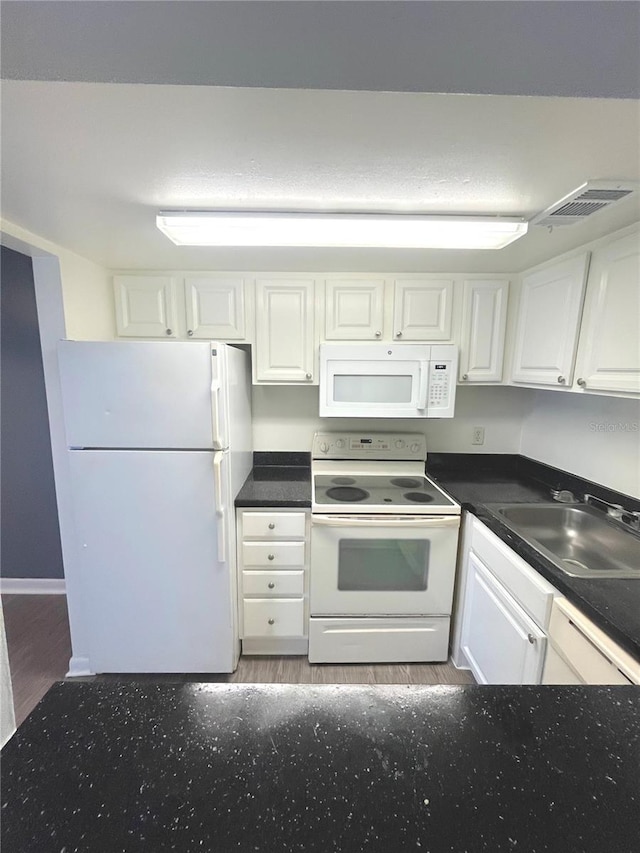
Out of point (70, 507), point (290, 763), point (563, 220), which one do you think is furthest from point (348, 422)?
point (290, 763)

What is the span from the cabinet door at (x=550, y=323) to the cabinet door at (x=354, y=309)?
2.62 feet

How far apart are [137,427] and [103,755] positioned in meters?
1.34

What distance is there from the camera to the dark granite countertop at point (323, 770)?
0.40 meters

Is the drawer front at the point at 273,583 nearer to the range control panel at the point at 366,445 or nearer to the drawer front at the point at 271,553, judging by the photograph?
the drawer front at the point at 271,553

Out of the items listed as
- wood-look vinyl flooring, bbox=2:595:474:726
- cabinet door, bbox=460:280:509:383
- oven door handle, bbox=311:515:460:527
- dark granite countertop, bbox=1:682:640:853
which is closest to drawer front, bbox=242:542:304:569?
oven door handle, bbox=311:515:460:527

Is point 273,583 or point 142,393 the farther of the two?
point 273,583

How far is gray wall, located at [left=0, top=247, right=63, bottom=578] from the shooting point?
7.23 ft

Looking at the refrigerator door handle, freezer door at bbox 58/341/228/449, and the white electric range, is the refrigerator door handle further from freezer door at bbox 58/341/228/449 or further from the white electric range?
the white electric range

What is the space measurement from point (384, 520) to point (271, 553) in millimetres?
649

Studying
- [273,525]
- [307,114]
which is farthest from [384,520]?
[307,114]

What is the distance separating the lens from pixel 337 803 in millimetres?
439

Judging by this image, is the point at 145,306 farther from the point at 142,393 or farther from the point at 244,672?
the point at 244,672

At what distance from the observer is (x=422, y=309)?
2.00m

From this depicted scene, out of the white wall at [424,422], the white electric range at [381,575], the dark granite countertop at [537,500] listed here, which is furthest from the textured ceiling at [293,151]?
the white electric range at [381,575]
